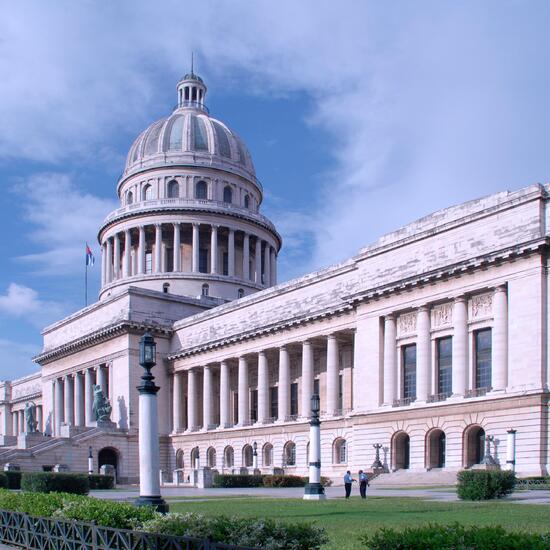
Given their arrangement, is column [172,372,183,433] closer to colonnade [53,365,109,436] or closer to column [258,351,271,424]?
colonnade [53,365,109,436]

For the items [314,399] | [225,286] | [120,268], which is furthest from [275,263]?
[314,399]

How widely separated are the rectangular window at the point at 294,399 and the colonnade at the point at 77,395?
70.4ft

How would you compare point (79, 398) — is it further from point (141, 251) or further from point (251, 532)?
point (251, 532)

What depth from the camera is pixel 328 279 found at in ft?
216

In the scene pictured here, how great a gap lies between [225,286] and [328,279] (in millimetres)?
34496

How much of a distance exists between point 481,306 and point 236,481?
2022 cm

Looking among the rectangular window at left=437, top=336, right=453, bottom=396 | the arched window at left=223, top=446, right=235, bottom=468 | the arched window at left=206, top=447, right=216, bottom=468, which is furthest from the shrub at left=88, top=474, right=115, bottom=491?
the rectangular window at left=437, top=336, right=453, bottom=396

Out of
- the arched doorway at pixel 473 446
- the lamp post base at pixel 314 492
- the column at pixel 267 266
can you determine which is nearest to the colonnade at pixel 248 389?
the arched doorway at pixel 473 446

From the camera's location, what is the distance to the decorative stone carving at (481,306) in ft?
162

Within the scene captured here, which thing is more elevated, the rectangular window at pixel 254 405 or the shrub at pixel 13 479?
the rectangular window at pixel 254 405

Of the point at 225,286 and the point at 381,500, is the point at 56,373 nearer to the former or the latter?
the point at 225,286

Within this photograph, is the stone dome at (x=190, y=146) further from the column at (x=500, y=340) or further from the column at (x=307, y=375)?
the column at (x=500, y=340)

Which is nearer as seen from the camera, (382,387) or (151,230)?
(382,387)

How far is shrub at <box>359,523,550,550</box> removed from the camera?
32.7 feet
